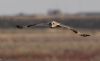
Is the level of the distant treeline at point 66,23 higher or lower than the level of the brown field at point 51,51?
lower

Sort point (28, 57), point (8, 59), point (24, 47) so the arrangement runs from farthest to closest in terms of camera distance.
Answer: point (24, 47)
point (28, 57)
point (8, 59)

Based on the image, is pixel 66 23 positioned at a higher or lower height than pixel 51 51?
lower

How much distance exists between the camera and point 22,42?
34.0m

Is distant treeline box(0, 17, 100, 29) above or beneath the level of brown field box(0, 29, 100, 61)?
beneath

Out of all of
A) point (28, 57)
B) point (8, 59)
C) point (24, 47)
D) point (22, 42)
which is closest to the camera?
point (8, 59)

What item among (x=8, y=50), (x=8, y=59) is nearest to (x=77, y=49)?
(x=8, y=50)

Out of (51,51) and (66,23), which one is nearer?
(51,51)

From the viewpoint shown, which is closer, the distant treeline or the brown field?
the brown field

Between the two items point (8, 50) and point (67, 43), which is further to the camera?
point (67, 43)

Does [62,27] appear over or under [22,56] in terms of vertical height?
over

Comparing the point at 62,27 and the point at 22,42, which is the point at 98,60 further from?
the point at 62,27

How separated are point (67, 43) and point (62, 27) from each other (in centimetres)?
2285

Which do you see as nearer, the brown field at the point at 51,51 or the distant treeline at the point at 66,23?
the brown field at the point at 51,51

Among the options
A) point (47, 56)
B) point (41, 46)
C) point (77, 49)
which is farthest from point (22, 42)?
point (47, 56)
